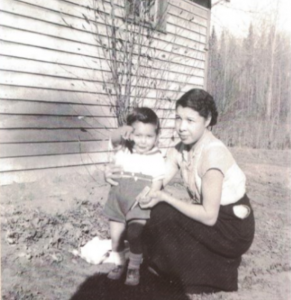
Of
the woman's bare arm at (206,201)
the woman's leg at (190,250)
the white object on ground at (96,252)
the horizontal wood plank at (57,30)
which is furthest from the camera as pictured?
the horizontal wood plank at (57,30)

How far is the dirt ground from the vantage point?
231cm

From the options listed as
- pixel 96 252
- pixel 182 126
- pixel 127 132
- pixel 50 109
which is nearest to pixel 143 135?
pixel 127 132

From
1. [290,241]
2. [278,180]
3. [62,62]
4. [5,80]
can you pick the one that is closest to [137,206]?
[290,241]

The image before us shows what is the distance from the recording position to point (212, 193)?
217cm

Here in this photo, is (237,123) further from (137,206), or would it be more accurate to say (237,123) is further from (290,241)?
(137,206)

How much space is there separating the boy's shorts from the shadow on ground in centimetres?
39

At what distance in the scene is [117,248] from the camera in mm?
2543

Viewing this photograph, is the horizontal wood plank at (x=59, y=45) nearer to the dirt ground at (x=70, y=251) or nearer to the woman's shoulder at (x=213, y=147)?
the dirt ground at (x=70, y=251)

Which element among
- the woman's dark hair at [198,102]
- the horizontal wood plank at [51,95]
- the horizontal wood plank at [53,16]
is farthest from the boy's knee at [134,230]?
the horizontal wood plank at [53,16]

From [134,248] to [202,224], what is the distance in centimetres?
44

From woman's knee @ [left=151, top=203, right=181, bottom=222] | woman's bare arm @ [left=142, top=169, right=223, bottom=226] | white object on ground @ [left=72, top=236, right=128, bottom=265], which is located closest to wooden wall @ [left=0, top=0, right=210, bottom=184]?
white object on ground @ [left=72, top=236, right=128, bottom=265]

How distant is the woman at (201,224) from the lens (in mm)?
2264

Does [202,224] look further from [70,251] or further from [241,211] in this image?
[70,251]

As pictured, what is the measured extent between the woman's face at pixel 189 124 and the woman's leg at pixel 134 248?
0.57 m
